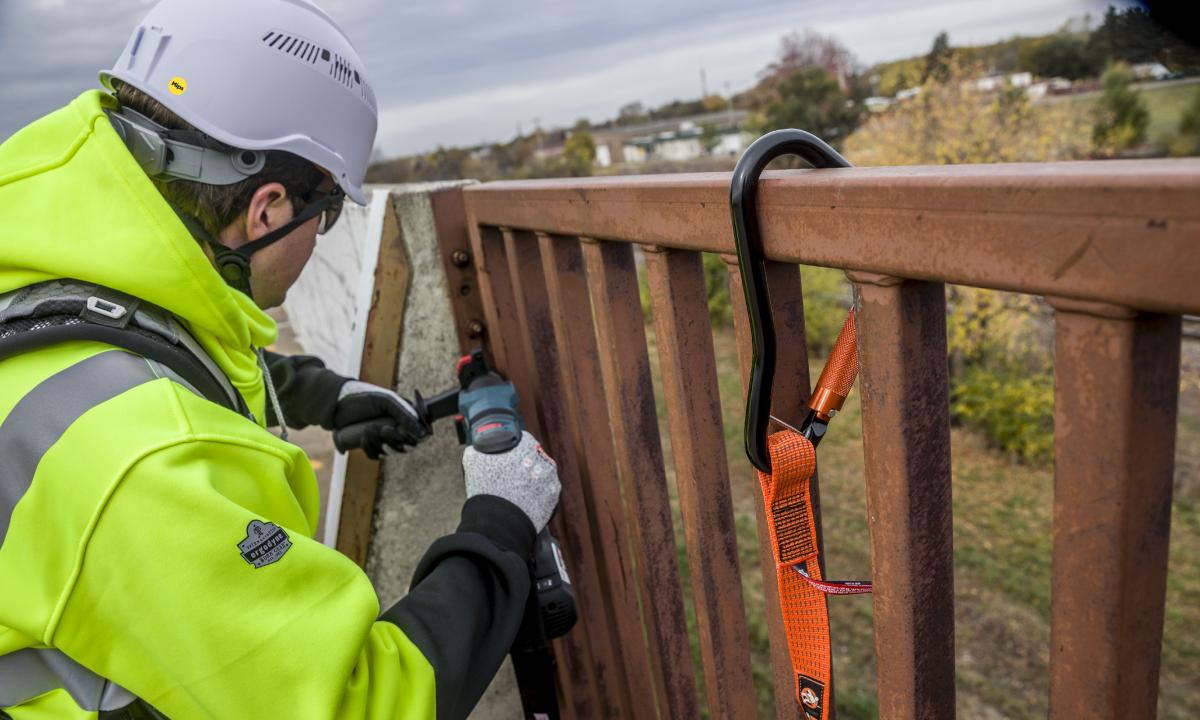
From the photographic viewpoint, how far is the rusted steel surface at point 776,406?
125cm

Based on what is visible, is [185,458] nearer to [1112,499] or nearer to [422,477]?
[1112,499]

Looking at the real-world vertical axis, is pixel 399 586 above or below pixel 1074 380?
below

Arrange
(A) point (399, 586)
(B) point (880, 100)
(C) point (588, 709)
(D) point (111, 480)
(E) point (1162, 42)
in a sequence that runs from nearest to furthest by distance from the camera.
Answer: (D) point (111, 480), (C) point (588, 709), (A) point (399, 586), (E) point (1162, 42), (B) point (880, 100)

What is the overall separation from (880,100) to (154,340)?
119 feet

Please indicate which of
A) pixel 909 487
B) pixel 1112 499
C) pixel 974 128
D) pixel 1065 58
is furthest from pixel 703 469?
pixel 1065 58

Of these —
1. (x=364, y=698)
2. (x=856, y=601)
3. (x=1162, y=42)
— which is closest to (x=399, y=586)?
(x=364, y=698)

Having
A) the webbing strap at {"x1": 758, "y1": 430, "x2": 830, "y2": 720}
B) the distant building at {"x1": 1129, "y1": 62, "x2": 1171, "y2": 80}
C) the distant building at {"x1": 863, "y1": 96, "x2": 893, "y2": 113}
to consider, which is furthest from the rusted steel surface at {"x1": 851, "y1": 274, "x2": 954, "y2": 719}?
the distant building at {"x1": 1129, "y1": 62, "x2": 1171, "y2": 80}

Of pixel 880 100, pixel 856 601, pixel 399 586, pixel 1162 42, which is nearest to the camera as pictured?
pixel 399 586

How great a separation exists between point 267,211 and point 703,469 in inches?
51.5

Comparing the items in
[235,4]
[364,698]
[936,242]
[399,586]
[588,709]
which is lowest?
[588,709]

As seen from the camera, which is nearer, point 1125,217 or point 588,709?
point 1125,217

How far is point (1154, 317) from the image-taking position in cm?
75

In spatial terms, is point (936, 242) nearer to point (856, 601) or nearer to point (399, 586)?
point (399, 586)

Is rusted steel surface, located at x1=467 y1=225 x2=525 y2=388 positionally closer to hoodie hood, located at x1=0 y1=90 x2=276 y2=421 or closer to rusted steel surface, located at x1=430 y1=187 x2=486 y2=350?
rusted steel surface, located at x1=430 y1=187 x2=486 y2=350
